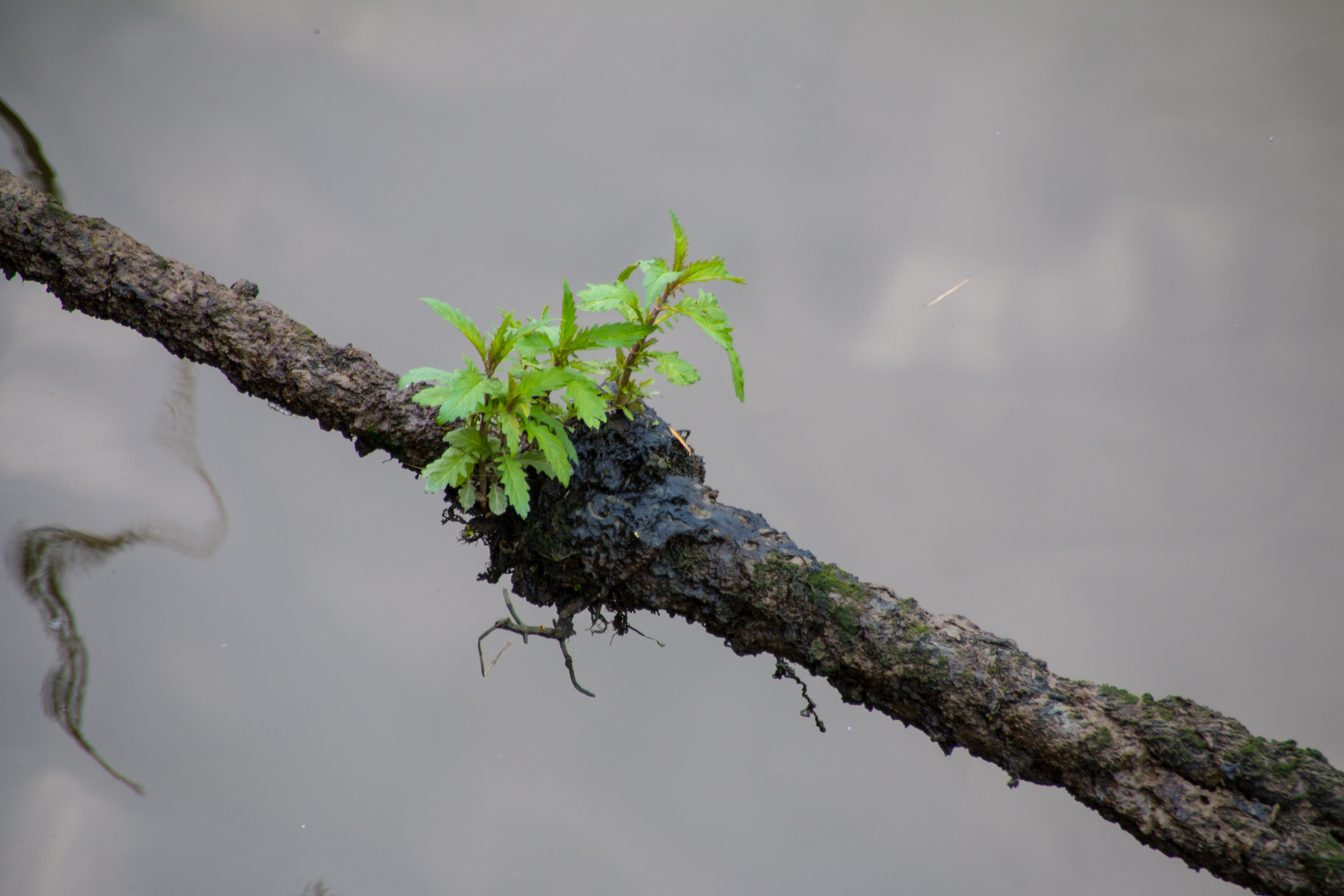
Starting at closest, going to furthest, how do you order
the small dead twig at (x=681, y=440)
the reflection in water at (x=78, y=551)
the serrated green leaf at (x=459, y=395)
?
the serrated green leaf at (x=459, y=395), the small dead twig at (x=681, y=440), the reflection in water at (x=78, y=551)

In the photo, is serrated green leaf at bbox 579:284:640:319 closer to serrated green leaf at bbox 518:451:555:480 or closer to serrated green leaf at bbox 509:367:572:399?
serrated green leaf at bbox 509:367:572:399

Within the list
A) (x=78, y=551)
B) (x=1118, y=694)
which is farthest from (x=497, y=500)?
(x=78, y=551)

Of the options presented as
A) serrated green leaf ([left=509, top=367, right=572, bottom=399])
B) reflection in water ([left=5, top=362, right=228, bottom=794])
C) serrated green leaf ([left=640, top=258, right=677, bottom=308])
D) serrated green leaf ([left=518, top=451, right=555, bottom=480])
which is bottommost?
reflection in water ([left=5, top=362, right=228, bottom=794])

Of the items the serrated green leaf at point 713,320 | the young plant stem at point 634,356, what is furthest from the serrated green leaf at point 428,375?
the serrated green leaf at point 713,320

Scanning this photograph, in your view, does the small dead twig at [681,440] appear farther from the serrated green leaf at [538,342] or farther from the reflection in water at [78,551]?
the reflection in water at [78,551]

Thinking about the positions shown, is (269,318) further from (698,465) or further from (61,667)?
(61,667)

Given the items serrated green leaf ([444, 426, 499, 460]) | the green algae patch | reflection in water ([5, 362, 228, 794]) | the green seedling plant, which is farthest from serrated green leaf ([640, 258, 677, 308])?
reflection in water ([5, 362, 228, 794])
